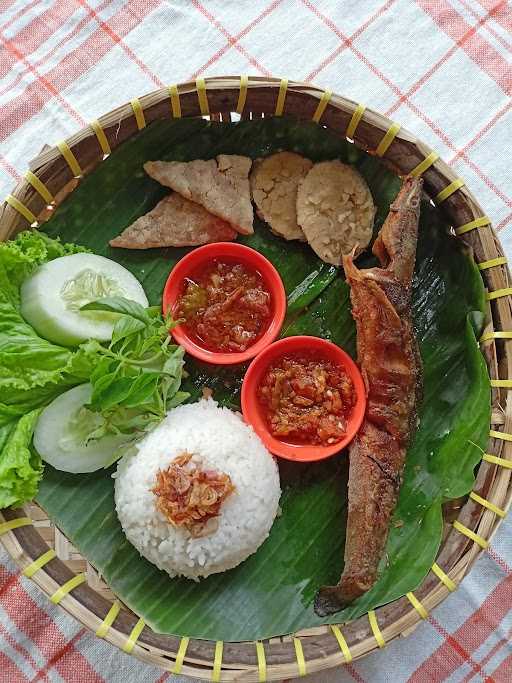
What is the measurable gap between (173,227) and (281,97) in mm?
830

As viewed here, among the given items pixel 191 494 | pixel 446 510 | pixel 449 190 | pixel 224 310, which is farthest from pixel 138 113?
pixel 446 510

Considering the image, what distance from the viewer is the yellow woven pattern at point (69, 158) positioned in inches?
143

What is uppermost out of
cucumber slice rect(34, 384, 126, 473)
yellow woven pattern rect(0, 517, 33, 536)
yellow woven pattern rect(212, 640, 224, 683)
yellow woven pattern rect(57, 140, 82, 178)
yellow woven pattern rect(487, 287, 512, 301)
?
yellow woven pattern rect(487, 287, 512, 301)

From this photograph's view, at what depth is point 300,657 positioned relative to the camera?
132 inches

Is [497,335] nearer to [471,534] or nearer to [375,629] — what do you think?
[471,534]

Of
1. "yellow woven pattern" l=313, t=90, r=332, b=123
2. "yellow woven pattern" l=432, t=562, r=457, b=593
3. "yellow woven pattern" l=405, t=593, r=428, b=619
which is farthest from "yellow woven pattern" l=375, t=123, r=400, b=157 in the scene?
"yellow woven pattern" l=405, t=593, r=428, b=619

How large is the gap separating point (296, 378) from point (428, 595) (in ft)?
3.82

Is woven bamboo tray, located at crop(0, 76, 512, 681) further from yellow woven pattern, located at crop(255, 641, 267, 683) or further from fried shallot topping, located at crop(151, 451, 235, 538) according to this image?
fried shallot topping, located at crop(151, 451, 235, 538)

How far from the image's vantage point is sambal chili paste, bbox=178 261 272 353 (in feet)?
12.2

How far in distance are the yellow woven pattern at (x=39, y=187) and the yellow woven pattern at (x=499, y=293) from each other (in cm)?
221

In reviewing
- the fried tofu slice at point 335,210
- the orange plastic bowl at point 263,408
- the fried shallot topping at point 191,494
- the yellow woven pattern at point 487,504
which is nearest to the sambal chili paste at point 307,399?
the orange plastic bowl at point 263,408

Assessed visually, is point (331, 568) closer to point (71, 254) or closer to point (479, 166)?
point (71, 254)

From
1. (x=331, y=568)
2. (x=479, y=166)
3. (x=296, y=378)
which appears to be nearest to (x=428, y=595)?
(x=331, y=568)

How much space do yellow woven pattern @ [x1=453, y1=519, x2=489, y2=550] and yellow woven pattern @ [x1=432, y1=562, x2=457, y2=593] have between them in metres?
0.20
